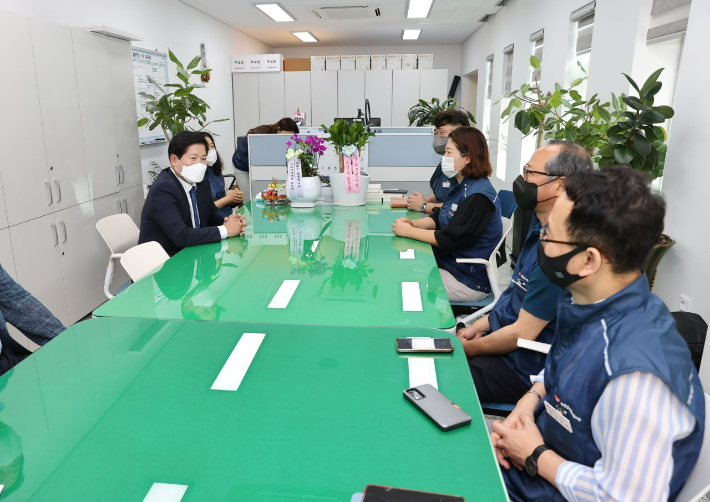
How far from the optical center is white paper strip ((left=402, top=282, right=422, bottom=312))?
1.86m

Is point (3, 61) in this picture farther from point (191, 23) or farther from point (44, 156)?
point (191, 23)

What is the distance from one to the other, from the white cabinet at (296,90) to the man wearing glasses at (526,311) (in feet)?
23.9

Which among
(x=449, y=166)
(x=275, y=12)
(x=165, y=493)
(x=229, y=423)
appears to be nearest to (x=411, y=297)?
(x=229, y=423)

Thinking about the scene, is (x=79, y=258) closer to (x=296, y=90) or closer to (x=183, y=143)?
(x=183, y=143)

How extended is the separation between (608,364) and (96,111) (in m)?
4.16

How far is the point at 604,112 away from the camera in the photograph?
124 inches

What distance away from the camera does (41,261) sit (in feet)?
11.3

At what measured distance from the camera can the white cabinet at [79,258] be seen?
369 cm

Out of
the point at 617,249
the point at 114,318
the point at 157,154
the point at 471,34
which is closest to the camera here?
the point at 617,249

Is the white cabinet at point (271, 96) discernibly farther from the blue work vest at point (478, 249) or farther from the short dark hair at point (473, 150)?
the blue work vest at point (478, 249)

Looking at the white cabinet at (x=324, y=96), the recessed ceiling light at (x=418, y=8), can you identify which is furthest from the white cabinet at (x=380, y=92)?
the recessed ceiling light at (x=418, y=8)

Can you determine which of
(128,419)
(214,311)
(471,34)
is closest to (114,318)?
(214,311)

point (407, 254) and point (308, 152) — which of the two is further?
point (308, 152)

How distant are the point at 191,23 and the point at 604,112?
6313mm
